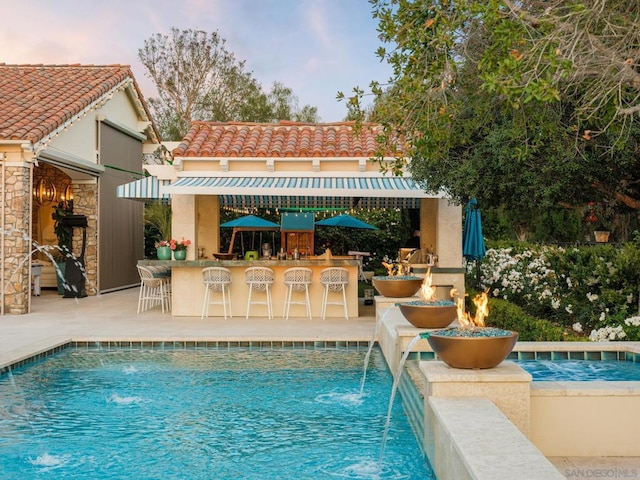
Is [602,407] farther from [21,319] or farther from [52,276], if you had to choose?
[52,276]

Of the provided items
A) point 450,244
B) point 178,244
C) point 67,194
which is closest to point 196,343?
point 178,244

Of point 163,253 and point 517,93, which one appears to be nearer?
point 517,93

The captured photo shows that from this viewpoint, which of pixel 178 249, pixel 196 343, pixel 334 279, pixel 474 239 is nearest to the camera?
pixel 196 343

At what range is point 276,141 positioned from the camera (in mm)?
18234

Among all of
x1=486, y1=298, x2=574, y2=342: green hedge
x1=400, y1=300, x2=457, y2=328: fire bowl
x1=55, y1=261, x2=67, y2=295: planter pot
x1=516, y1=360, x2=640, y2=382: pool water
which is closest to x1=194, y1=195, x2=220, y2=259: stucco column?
x1=55, y1=261, x2=67, y2=295: planter pot

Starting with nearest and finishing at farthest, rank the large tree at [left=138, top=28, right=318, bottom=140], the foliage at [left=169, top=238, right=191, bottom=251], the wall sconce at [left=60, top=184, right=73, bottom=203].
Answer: the foliage at [left=169, top=238, right=191, bottom=251] < the wall sconce at [left=60, top=184, right=73, bottom=203] < the large tree at [left=138, top=28, right=318, bottom=140]

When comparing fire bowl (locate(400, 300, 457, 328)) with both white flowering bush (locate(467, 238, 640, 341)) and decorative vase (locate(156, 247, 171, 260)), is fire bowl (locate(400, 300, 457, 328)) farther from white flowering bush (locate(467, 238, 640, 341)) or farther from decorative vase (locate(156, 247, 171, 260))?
decorative vase (locate(156, 247, 171, 260))

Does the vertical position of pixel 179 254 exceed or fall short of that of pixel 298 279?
it exceeds it

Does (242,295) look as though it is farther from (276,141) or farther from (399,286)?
(399,286)

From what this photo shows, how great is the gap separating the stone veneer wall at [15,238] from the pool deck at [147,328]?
621 millimetres

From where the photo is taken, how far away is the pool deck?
12523mm

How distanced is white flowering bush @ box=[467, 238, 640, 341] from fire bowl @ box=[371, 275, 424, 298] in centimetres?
280

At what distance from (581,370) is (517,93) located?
14.8 ft

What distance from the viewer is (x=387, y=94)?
8.59m
